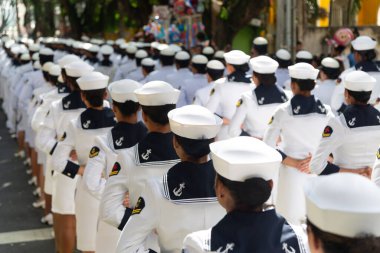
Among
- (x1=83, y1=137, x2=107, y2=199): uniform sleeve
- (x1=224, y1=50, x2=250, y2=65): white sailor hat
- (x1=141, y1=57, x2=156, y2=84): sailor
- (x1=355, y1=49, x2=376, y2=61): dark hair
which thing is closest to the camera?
(x1=83, y1=137, x2=107, y2=199): uniform sleeve

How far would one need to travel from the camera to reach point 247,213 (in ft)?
7.42

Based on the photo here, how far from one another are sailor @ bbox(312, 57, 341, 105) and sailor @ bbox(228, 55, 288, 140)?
1435 mm

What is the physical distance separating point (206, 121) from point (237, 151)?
22.7 inches

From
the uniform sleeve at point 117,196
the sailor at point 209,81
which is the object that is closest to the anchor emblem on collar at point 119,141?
the uniform sleeve at point 117,196

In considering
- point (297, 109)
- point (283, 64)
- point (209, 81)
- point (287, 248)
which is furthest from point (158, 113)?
point (283, 64)

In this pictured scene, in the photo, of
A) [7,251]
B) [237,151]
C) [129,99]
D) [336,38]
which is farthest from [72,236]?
[336,38]

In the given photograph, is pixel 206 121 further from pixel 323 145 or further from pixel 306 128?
pixel 306 128

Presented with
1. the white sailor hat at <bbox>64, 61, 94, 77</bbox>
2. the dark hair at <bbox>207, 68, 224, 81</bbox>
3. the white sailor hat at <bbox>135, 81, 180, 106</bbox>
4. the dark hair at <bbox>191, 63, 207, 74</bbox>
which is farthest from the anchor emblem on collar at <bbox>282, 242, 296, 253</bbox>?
the dark hair at <bbox>191, 63, 207, 74</bbox>

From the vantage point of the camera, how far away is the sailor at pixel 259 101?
5852mm

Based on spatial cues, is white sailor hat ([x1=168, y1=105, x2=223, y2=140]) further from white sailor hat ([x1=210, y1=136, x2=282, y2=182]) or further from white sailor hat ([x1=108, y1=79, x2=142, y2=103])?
white sailor hat ([x1=108, y1=79, x2=142, y2=103])

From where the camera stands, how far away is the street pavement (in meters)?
6.44

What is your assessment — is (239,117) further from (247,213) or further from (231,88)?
(247,213)

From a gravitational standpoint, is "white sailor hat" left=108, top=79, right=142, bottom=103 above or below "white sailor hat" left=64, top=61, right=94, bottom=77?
above

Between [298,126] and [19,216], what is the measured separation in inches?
146
